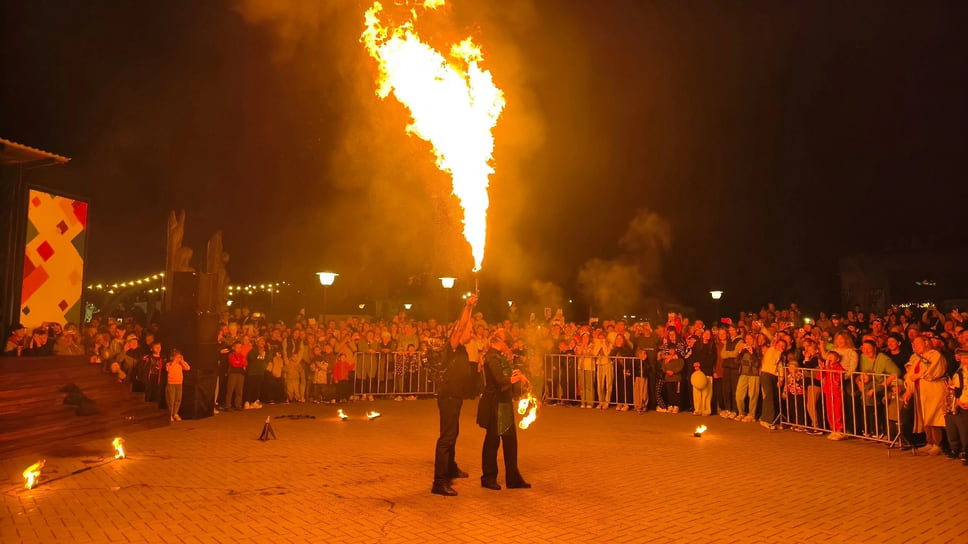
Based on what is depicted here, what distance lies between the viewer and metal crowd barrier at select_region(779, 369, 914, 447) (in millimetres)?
9953

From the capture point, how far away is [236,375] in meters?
14.3

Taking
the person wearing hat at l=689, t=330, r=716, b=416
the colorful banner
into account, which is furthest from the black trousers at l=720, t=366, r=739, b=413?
the colorful banner

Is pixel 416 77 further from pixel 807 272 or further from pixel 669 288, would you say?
pixel 807 272

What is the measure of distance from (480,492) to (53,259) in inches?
536

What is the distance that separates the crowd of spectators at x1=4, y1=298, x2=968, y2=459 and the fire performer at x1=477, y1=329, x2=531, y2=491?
7.91 feet

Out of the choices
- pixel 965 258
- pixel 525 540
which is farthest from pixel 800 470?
pixel 965 258

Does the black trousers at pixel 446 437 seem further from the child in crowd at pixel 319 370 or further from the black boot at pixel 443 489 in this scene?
the child in crowd at pixel 319 370

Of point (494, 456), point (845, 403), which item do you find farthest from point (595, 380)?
point (494, 456)

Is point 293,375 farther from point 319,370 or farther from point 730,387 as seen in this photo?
point 730,387

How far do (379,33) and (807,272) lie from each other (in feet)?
96.7

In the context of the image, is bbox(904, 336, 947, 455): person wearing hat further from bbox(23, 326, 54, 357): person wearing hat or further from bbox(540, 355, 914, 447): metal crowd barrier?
bbox(23, 326, 54, 357): person wearing hat

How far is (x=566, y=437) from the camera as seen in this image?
35.7ft

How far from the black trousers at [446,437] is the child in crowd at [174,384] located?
25.8 ft

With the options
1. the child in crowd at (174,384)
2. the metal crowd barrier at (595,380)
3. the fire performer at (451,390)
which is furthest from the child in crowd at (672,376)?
the child in crowd at (174,384)
